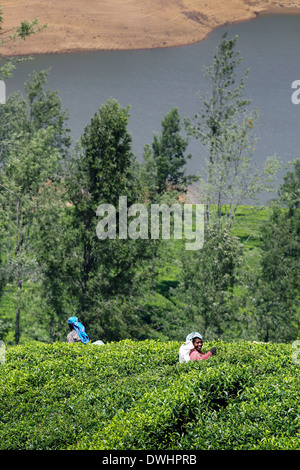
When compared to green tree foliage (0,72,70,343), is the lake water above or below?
above

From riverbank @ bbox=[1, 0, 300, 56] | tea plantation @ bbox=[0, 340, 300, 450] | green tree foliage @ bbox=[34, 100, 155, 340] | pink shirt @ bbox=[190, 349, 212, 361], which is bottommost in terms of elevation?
tea plantation @ bbox=[0, 340, 300, 450]

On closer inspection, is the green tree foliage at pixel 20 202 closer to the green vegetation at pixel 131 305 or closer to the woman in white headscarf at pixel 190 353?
the green vegetation at pixel 131 305

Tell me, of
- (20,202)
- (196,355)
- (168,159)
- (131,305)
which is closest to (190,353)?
(196,355)

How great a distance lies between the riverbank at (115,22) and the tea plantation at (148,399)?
291ft

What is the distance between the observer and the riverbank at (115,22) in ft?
320

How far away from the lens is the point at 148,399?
13305mm

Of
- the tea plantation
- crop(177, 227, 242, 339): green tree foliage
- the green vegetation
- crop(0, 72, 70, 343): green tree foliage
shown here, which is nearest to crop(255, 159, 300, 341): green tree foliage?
the green vegetation

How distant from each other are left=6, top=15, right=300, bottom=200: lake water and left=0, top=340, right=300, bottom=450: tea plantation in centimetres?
5638

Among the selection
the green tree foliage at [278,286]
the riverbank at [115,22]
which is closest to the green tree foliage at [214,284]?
the green tree foliage at [278,286]

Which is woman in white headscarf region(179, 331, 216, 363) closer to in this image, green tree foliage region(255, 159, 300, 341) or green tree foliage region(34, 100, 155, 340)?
green tree foliage region(34, 100, 155, 340)

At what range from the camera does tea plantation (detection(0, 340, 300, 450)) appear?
12055 mm

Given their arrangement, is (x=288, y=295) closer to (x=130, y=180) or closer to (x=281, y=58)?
(x=130, y=180)

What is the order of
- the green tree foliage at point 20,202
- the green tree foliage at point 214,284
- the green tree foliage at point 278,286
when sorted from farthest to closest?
the green tree foliage at point 278,286 → the green tree foliage at point 20,202 → the green tree foliage at point 214,284
